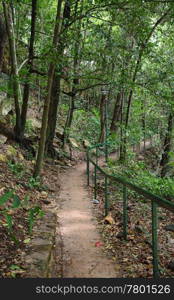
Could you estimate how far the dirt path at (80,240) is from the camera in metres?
3.89

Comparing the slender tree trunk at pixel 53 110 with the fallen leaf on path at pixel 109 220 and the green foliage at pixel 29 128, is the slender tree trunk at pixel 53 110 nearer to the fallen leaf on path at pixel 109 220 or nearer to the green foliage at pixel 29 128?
the green foliage at pixel 29 128

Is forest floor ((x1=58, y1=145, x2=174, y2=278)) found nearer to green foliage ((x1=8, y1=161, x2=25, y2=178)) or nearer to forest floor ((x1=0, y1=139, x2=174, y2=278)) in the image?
forest floor ((x1=0, y1=139, x2=174, y2=278))

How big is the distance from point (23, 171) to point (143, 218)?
4702mm

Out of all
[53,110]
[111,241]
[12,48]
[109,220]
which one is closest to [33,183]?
[109,220]

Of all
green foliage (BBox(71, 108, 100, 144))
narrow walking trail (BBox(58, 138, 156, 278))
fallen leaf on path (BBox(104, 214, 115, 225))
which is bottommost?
narrow walking trail (BBox(58, 138, 156, 278))

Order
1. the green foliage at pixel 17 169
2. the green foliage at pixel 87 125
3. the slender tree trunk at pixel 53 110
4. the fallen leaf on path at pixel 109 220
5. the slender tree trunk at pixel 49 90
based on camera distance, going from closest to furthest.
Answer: the fallen leaf on path at pixel 109 220
the slender tree trunk at pixel 49 90
the green foliage at pixel 17 169
the slender tree trunk at pixel 53 110
the green foliage at pixel 87 125

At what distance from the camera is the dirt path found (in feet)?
12.8

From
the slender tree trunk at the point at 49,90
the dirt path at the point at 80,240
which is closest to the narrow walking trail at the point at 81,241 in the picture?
the dirt path at the point at 80,240

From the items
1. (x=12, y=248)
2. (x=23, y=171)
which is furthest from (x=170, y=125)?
(x=12, y=248)

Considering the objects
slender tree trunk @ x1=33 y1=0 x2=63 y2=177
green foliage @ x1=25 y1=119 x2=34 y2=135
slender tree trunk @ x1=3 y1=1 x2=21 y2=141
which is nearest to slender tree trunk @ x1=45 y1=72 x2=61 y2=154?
green foliage @ x1=25 y1=119 x2=34 y2=135

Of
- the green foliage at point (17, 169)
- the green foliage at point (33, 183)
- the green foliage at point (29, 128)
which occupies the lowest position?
the green foliage at point (33, 183)

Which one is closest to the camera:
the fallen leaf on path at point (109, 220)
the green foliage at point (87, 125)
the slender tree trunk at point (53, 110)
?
the fallen leaf on path at point (109, 220)

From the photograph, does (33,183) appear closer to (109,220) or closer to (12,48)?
(109,220)

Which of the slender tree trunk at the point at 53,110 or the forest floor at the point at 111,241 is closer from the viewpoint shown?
the forest floor at the point at 111,241
